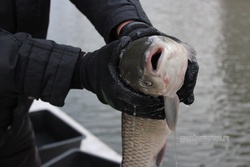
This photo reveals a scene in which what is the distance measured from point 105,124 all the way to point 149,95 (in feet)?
16.3

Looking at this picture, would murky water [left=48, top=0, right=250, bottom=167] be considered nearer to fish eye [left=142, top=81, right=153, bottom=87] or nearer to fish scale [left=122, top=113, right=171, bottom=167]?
fish scale [left=122, top=113, right=171, bottom=167]

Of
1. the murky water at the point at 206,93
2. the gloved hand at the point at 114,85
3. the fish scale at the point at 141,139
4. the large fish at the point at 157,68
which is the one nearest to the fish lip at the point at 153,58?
the large fish at the point at 157,68

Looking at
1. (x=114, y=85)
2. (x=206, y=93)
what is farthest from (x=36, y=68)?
(x=206, y=93)

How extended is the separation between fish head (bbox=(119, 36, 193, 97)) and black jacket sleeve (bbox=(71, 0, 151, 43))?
16.5 inches

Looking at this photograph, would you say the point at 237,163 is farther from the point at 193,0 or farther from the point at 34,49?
the point at 193,0

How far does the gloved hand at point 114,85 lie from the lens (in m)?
1.37

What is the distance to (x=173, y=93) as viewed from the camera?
141 centimetres

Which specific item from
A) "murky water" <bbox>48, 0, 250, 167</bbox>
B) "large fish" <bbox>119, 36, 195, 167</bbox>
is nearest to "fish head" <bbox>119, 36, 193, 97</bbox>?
"large fish" <bbox>119, 36, 195, 167</bbox>

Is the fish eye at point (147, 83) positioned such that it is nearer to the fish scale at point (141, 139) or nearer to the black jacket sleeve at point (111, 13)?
the fish scale at point (141, 139)

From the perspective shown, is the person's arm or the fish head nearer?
the fish head

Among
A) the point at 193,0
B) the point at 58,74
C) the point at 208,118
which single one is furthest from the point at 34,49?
the point at 193,0

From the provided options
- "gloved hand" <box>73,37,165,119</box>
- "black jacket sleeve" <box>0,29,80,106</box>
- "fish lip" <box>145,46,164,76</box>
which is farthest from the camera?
"black jacket sleeve" <box>0,29,80,106</box>

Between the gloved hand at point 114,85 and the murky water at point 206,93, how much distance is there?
13.0 ft

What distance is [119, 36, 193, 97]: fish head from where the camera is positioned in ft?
4.14
